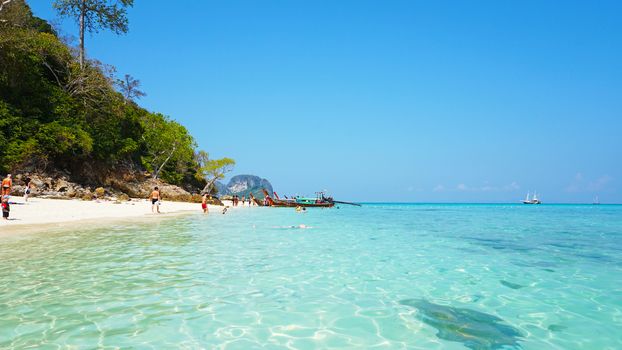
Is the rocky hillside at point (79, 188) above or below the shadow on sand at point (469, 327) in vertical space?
above

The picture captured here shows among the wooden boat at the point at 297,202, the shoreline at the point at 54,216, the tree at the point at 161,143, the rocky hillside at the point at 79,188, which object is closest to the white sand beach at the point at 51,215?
the shoreline at the point at 54,216

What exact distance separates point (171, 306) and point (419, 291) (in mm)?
4458

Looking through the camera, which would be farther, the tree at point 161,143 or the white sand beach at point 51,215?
the tree at point 161,143

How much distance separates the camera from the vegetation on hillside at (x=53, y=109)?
89.5 feet

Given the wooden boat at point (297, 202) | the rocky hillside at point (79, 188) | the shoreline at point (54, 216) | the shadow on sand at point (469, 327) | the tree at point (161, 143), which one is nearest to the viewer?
the shadow on sand at point (469, 327)

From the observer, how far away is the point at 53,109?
3131cm

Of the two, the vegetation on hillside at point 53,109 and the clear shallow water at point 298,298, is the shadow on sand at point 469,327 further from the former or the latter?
the vegetation on hillside at point 53,109

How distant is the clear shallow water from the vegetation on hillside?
20.8m

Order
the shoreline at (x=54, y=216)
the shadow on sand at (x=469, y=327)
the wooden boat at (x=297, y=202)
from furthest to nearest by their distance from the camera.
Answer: the wooden boat at (x=297, y=202), the shoreline at (x=54, y=216), the shadow on sand at (x=469, y=327)

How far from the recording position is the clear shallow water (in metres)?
4.54

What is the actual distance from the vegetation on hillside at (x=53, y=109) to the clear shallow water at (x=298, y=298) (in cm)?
2081

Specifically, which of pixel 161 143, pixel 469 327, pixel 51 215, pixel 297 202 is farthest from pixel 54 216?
pixel 297 202

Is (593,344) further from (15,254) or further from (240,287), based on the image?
(15,254)

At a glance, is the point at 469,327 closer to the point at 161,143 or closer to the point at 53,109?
the point at 53,109
